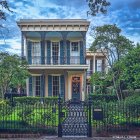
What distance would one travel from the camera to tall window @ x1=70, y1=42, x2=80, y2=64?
37.1 metres

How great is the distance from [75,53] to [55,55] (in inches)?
82.6

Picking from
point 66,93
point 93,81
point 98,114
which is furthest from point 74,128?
point 66,93

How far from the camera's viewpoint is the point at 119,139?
1432 cm

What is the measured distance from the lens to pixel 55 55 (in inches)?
1489

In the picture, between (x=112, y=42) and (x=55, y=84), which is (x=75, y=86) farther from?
(x=112, y=42)

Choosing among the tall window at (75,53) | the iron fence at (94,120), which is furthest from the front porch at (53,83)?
the iron fence at (94,120)

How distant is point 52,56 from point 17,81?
6.48 m

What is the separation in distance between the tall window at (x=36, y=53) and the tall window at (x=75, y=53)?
11.1 feet

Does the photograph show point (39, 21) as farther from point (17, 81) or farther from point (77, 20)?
point (17, 81)

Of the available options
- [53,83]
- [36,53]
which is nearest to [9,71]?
[36,53]

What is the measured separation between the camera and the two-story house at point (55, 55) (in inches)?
1419

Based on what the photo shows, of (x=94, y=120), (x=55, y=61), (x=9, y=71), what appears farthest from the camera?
(x=55, y=61)

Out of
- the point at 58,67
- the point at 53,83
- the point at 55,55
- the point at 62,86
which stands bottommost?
the point at 62,86

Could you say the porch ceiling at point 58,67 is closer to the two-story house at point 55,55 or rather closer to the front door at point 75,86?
the two-story house at point 55,55
